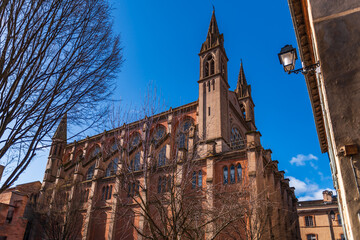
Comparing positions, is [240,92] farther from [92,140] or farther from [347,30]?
[347,30]

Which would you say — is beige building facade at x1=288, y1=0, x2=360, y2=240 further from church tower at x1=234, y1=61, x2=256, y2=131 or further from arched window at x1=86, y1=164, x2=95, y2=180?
arched window at x1=86, y1=164, x2=95, y2=180

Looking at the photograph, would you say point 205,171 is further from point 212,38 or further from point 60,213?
point 60,213

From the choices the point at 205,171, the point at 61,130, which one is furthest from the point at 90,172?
the point at 61,130

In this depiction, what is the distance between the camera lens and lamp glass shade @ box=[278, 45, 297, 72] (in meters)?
6.40

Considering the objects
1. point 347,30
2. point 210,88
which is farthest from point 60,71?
point 210,88

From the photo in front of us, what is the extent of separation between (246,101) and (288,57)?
29.2 meters

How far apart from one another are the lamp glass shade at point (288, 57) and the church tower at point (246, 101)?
2736cm

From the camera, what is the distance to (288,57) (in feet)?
21.1

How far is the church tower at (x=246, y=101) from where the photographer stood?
3381 centimetres

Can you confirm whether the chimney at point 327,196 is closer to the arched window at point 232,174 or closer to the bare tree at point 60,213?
the arched window at point 232,174

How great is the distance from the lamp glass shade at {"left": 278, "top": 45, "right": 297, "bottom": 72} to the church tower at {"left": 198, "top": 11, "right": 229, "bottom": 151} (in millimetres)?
14758

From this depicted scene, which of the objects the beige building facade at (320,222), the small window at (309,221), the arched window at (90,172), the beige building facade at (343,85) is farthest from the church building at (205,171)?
the small window at (309,221)

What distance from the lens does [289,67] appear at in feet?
21.3

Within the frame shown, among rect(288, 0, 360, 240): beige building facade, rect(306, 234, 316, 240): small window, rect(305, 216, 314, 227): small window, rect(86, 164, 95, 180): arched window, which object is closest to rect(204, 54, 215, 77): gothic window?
rect(86, 164, 95, 180): arched window
